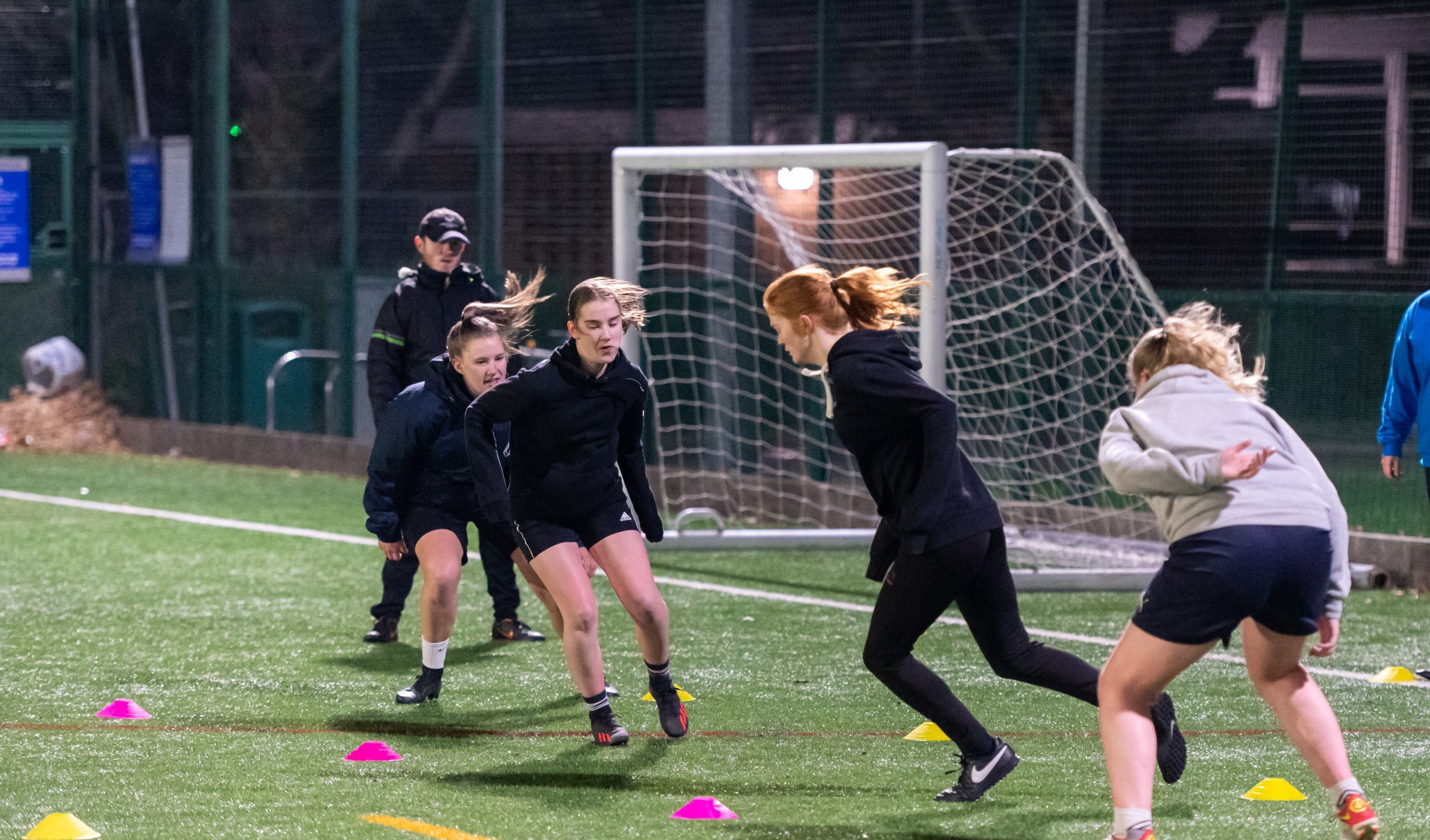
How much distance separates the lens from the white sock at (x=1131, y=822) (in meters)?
4.39

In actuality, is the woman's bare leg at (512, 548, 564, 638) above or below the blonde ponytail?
below

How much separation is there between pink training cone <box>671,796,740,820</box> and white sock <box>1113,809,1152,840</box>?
1148 millimetres

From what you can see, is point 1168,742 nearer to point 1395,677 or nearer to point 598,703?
point 598,703

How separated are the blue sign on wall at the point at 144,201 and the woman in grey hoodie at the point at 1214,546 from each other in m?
13.9

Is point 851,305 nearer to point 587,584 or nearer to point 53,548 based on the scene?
point 587,584

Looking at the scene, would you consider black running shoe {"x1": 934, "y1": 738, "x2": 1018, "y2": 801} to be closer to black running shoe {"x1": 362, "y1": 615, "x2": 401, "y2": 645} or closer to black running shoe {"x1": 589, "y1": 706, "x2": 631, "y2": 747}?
black running shoe {"x1": 589, "y1": 706, "x2": 631, "y2": 747}

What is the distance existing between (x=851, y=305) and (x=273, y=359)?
11892mm

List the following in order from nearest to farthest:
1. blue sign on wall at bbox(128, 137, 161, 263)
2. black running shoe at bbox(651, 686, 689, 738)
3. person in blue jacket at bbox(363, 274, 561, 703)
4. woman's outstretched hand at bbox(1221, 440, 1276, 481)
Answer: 1. woman's outstretched hand at bbox(1221, 440, 1276, 481)
2. black running shoe at bbox(651, 686, 689, 738)
3. person in blue jacket at bbox(363, 274, 561, 703)
4. blue sign on wall at bbox(128, 137, 161, 263)

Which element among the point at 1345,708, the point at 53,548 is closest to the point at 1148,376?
the point at 1345,708

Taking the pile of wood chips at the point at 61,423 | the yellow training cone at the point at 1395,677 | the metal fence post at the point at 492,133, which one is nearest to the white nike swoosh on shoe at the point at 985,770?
the yellow training cone at the point at 1395,677

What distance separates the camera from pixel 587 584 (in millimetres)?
6027

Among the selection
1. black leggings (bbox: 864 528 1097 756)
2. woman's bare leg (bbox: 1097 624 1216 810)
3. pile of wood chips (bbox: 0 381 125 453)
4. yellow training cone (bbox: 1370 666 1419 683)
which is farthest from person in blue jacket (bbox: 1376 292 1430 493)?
pile of wood chips (bbox: 0 381 125 453)

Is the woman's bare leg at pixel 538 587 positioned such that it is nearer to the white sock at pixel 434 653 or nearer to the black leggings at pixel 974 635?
the white sock at pixel 434 653

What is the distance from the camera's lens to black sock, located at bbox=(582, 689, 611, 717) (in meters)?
6.02
